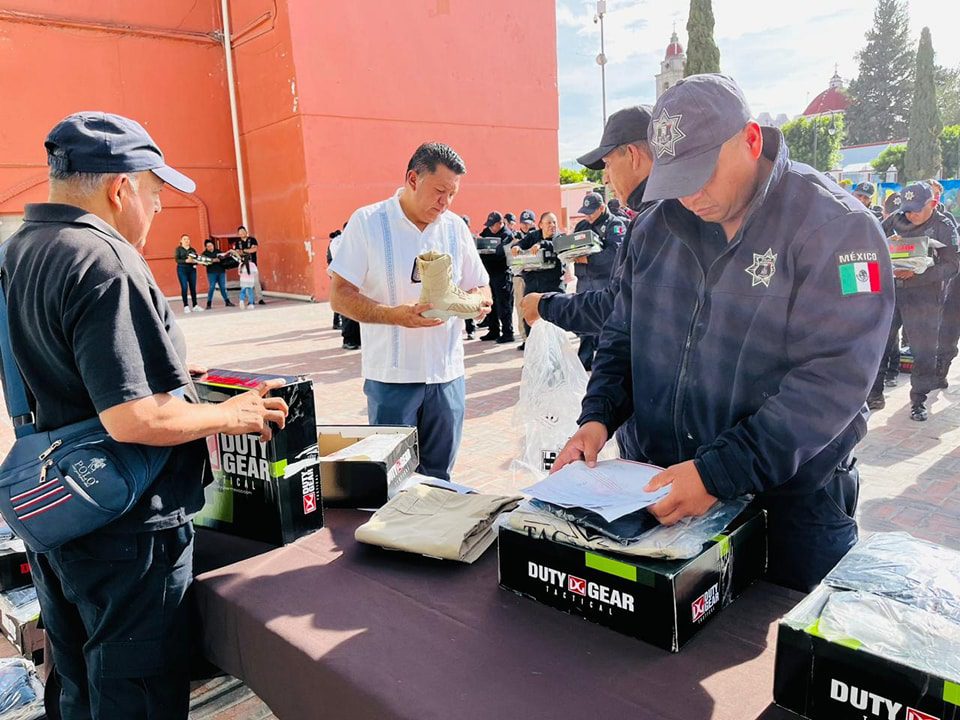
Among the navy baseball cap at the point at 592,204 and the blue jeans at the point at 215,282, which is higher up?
the navy baseball cap at the point at 592,204

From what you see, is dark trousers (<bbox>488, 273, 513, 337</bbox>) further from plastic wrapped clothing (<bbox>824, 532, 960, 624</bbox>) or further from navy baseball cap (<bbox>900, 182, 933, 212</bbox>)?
plastic wrapped clothing (<bbox>824, 532, 960, 624</bbox>)

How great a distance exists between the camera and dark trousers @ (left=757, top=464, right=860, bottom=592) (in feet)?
5.05

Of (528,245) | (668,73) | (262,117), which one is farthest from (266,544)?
(668,73)

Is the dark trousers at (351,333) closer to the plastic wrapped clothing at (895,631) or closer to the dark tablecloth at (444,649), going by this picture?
the dark tablecloth at (444,649)

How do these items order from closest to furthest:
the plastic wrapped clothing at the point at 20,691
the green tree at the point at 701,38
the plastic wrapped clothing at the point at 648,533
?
the plastic wrapped clothing at the point at 648,533 → the plastic wrapped clothing at the point at 20,691 → the green tree at the point at 701,38

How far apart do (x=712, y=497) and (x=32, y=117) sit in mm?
18785

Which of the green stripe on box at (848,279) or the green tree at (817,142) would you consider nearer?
the green stripe on box at (848,279)

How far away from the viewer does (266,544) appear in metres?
1.95

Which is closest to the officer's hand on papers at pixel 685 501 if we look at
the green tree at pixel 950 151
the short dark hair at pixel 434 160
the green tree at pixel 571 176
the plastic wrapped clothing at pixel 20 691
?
the short dark hair at pixel 434 160

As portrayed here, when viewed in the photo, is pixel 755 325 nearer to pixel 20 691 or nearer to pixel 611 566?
pixel 611 566

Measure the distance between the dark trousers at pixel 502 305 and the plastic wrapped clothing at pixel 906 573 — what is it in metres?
9.06

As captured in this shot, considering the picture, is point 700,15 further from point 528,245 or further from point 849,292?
point 849,292

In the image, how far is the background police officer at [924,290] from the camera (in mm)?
5898

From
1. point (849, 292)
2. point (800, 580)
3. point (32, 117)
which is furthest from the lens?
point (32, 117)
